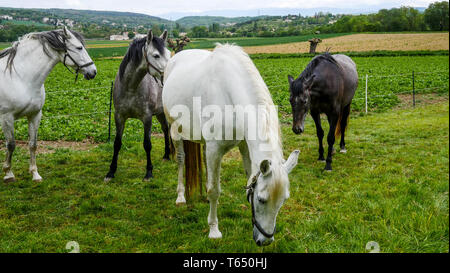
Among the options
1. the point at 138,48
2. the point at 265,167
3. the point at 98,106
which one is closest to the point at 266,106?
the point at 265,167

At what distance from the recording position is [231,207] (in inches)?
177

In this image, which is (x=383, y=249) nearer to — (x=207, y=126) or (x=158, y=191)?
(x=207, y=126)

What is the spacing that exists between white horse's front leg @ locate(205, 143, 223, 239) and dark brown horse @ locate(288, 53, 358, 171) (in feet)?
8.51

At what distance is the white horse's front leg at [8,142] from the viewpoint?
5034mm

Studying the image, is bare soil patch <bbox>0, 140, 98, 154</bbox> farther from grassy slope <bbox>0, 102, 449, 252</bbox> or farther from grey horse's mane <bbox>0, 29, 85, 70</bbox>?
grey horse's mane <bbox>0, 29, 85, 70</bbox>

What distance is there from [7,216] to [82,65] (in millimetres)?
2501

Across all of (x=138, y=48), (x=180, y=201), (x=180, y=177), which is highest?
(x=138, y=48)

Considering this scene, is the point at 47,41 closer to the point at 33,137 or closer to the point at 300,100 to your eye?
the point at 33,137

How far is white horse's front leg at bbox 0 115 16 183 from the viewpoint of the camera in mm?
5034

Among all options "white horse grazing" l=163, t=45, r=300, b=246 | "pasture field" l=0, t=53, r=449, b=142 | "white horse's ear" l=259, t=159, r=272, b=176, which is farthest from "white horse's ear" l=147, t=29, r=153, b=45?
"pasture field" l=0, t=53, r=449, b=142

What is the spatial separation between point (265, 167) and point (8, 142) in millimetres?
4630

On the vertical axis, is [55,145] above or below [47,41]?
below

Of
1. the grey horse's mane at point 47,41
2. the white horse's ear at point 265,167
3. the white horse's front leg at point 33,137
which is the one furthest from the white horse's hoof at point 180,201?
the grey horse's mane at point 47,41

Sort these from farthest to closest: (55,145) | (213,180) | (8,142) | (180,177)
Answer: (55,145) < (8,142) < (180,177) < (213,180)
